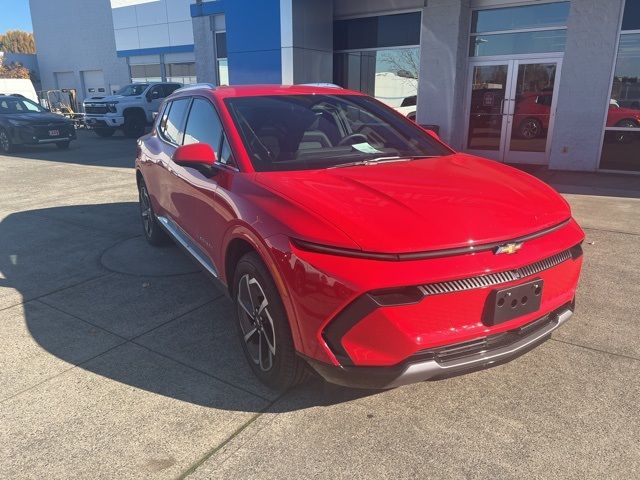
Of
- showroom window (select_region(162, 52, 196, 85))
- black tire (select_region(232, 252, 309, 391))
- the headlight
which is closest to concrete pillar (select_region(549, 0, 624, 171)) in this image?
black tire (select_region(232, 252, 309, 391))

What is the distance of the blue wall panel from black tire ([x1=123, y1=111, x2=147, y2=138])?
782cm

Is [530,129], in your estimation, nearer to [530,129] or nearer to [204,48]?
[530,129]

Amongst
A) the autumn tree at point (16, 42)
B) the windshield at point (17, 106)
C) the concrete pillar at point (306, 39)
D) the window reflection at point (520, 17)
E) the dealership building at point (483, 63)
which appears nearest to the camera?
the dealership building at point (483, 63)

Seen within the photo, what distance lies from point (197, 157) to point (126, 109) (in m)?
17.9

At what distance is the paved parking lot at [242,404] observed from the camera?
92.4 inches

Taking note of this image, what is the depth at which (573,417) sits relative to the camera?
2.63 metres

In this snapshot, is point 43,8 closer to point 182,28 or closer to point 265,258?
point 182,28

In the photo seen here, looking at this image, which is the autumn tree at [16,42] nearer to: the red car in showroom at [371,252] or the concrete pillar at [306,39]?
the concrete pillar at [306,39]

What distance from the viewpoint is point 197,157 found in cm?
317

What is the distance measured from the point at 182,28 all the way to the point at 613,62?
19.8m

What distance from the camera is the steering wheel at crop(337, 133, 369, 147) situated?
362 centimetres

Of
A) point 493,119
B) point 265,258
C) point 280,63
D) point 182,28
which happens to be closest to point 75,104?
point 182,28

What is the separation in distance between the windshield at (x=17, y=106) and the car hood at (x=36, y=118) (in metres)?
0.34

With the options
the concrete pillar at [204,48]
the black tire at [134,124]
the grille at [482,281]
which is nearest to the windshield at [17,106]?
the black tire at [134,124]
